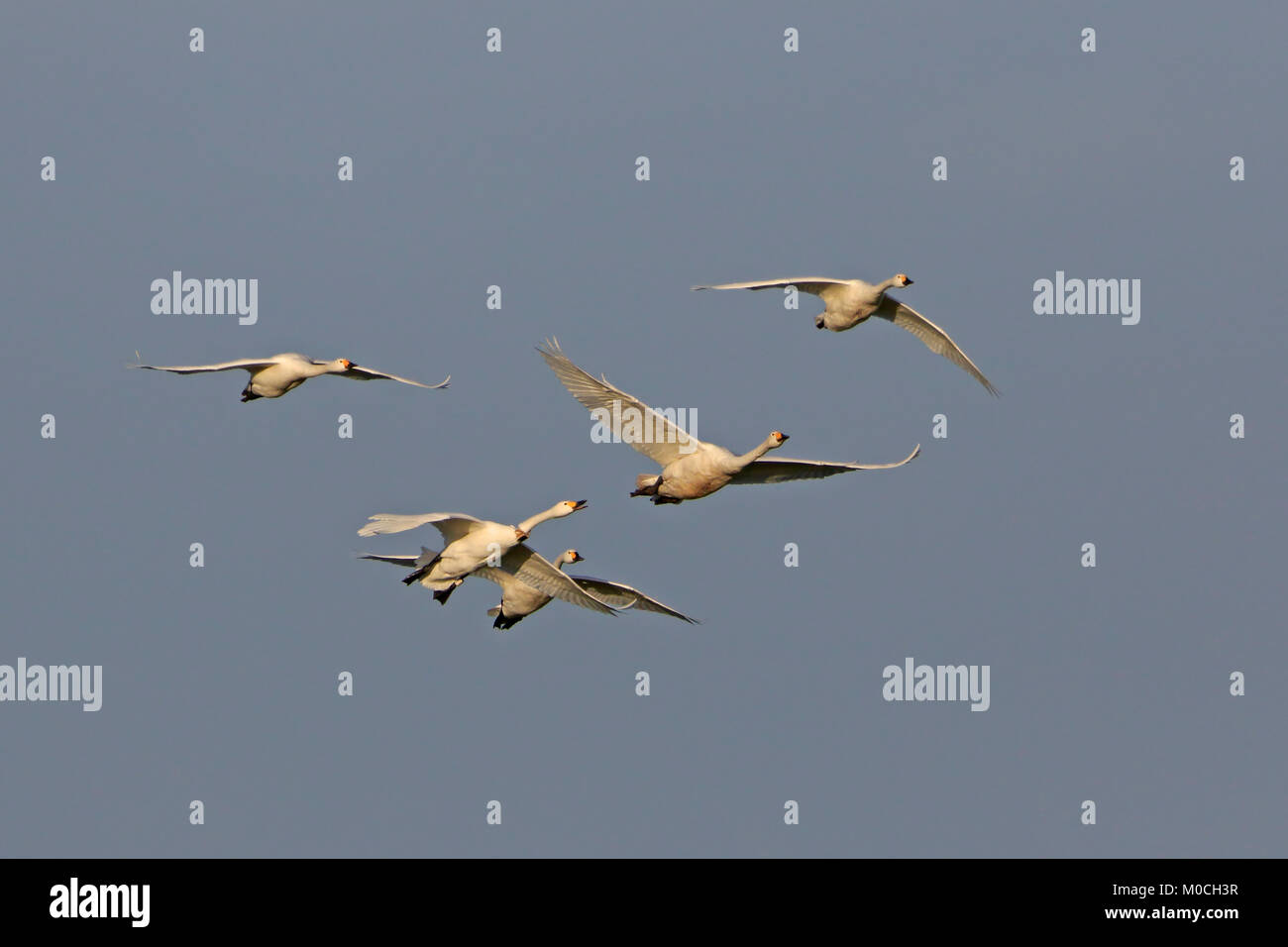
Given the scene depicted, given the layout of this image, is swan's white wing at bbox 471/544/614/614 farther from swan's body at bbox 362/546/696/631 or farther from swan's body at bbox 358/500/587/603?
swan's body at bbox 362/546/696/631

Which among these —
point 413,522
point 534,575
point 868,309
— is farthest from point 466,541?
point 868,309

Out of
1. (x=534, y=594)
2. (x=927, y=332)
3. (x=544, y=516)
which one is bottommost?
(x=534, y=594)

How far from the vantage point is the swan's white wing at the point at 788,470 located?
46156 millimetres

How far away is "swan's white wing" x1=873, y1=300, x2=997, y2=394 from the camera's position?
5009 cm

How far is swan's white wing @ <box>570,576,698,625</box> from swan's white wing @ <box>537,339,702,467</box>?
5.94 metres

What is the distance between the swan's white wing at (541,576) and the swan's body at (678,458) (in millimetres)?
2417

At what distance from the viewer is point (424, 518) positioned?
42.2m

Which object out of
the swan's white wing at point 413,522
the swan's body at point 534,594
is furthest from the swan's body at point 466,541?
the swan's body at point 534,594

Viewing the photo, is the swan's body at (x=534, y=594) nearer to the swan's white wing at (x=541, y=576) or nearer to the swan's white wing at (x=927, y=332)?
the swan's white wing at (x=541, y=576)

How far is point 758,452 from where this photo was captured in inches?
1763

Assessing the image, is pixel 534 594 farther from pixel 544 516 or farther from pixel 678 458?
pixel 678 458

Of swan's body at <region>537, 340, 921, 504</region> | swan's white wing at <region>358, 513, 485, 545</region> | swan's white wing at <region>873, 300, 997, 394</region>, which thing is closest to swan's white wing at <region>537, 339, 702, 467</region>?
swan's body at <region>537, 340, 921, 504</region>

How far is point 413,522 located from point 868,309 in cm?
1306
